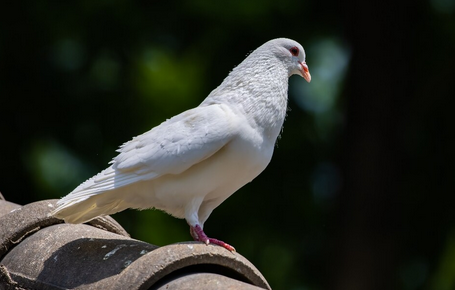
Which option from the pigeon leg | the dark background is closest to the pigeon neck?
the pigeon leg

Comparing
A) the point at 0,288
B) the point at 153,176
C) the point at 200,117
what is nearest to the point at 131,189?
the point at 153,176

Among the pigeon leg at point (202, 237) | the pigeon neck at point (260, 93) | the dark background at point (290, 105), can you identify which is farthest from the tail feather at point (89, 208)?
the dark background at point (290, 105)

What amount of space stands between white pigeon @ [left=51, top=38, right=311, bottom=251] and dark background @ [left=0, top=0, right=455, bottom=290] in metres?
4.09

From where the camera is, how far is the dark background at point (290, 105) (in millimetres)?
7863

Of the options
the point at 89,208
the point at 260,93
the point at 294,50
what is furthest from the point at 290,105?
the point at 89,208

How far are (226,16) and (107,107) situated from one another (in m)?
1.50

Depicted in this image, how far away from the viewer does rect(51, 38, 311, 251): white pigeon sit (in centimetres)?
342

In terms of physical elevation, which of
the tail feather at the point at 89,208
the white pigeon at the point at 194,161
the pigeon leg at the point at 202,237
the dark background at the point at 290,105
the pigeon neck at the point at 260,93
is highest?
the pigeon neck at the point at 260,93

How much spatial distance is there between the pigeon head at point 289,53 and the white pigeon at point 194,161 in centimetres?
Result: 25

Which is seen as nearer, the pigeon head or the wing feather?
the wing feather

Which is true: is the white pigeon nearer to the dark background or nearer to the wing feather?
the wing feather

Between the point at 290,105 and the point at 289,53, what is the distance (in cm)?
410

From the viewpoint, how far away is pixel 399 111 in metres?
7.68

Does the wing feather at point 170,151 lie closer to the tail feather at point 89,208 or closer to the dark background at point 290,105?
the tail feather at point 89,208
